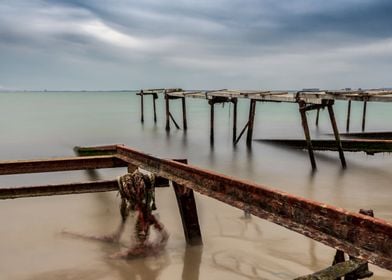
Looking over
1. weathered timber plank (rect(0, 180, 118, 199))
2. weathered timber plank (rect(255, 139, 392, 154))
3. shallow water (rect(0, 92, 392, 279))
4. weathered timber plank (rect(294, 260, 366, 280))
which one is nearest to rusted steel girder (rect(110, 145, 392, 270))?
weathered timber plank (rect(294, 260, 366, 280))

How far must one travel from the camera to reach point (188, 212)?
522 centimetres

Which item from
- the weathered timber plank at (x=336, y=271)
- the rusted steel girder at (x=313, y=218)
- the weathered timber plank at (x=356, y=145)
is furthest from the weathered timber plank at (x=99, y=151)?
the weathered timber plank at (x=356, y=145)

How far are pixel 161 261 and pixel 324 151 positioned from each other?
42.2 feet

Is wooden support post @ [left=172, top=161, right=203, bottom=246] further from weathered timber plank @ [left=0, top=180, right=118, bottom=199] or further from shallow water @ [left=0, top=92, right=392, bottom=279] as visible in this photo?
weathered timber plank @ [left=0, top=180, right=118, bottom=199]

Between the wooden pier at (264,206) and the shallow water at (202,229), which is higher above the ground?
the wooden pier at (264,206)

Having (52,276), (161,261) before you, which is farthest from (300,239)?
(52,276)

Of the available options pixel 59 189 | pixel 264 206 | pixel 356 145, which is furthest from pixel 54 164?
pixel 356 145

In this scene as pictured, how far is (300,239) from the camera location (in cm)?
590

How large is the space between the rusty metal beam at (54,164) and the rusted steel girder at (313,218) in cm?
212

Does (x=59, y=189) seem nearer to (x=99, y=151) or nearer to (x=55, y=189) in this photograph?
(x=55, y=189)

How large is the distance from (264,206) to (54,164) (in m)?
3.32

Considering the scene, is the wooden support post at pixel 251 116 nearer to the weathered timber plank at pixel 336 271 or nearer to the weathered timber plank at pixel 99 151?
the weathered timber plank at pixel 99 151

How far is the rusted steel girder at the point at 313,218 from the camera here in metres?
2.07

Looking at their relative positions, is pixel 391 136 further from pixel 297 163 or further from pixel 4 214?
pixel 4 214
